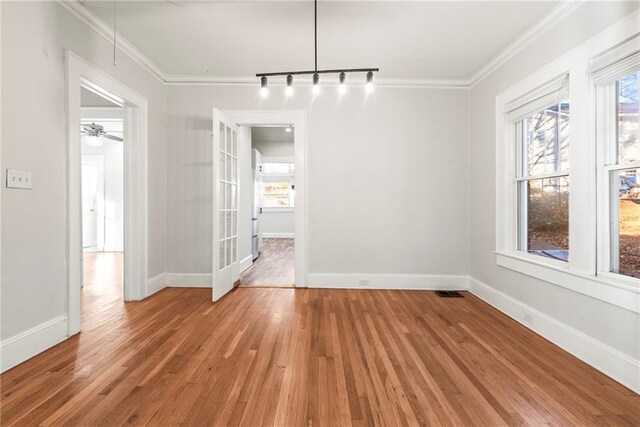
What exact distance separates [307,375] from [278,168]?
813cm

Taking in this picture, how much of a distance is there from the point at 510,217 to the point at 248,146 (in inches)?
158

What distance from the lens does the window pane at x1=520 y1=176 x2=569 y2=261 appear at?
244 cm

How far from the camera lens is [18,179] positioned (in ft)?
6.35

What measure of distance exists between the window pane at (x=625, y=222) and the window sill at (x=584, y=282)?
0.13 metres

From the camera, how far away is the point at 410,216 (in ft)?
12.4

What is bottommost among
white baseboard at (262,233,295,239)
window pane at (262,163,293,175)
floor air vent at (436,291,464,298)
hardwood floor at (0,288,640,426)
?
hardwood floor at (0,288,640,426)

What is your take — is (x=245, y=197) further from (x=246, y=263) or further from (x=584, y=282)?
(x=584, y=282)

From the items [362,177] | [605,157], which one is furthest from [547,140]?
[362,177]

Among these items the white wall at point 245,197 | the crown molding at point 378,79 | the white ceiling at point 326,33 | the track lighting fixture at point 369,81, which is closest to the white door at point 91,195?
the white wall at point 245,197

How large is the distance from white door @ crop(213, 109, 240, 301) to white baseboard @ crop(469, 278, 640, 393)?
3.06 metres

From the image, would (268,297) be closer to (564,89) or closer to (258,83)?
(258,83)

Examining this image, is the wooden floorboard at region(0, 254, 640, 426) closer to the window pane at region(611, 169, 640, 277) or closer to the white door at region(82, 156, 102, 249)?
the window pane at region(611, 169, 640, 277)

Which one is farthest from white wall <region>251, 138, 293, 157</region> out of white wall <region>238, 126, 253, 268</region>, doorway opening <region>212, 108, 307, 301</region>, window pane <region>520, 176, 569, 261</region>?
window pane <region>520, 176, 569, 261</region>

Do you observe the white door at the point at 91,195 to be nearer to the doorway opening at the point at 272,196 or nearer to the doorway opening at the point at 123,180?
the doorway opening at the point at 272,196
